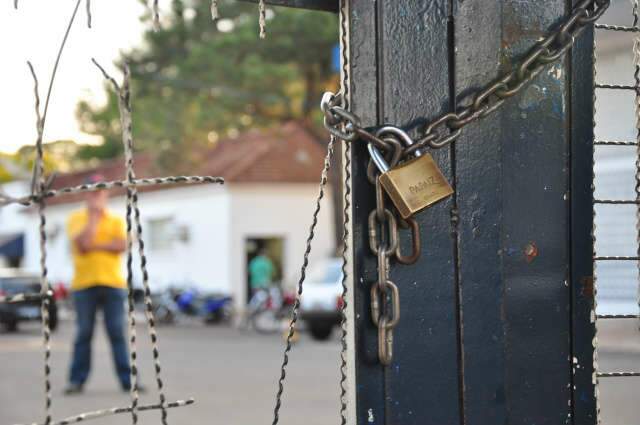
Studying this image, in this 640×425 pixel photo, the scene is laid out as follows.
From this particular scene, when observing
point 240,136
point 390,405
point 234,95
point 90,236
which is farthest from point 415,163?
point 240,136

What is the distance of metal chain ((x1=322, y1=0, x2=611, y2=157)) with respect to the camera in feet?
6.13

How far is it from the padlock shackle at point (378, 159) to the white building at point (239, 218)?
27517 millimetres

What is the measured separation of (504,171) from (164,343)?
52.8 feet

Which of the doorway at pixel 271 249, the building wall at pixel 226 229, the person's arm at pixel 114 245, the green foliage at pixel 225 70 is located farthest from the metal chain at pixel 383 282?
the doorway at pixel 271 249

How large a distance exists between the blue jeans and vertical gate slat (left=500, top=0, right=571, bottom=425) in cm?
672

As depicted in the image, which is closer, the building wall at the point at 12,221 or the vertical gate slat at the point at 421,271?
the vertical gate slat at the point at 421,271

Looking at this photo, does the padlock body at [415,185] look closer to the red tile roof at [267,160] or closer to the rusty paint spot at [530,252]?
the rusty paint spot at [530,252]

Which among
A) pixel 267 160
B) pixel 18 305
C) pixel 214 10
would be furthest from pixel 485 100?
pixel 267 160

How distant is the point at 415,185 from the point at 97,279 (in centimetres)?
688

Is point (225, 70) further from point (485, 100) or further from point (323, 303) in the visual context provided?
point (485, 100)

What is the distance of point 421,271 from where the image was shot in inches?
75.6

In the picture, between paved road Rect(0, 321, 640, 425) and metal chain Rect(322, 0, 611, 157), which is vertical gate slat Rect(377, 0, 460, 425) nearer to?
metal chain Rect(322, 0, 611, 157)

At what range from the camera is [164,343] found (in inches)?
693

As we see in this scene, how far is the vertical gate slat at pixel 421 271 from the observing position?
1918 millimetres
